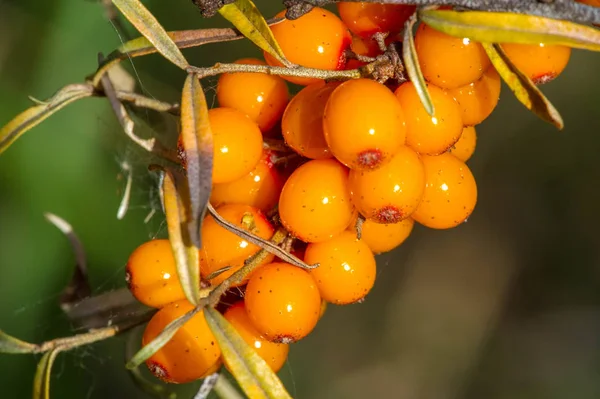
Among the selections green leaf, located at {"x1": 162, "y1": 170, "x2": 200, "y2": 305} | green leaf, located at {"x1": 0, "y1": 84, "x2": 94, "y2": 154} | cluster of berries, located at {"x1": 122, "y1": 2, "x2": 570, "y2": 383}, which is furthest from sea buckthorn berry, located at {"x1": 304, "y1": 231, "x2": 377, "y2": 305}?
green leaf, located at {"x1": 0, "y1": 84, "x2": 94, "y2": 154}

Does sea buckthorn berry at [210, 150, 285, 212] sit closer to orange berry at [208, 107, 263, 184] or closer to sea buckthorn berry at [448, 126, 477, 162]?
orange berry at [208, 107, 263, 184]

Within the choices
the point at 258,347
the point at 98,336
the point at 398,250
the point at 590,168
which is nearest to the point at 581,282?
the point at 590,168

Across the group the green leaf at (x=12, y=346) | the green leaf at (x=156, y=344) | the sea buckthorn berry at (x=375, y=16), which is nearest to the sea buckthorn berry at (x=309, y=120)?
the sea buckthorn berry at (x=375, y=16)

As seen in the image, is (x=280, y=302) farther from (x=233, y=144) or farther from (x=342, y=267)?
(x=233, y=144)

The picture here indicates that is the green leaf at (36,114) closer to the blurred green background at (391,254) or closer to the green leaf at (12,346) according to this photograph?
the green leaf at (12,346)

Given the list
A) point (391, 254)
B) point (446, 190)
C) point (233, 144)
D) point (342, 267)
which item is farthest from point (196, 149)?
point (391, 254)

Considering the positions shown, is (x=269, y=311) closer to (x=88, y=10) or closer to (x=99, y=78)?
(x=99, y=78)
